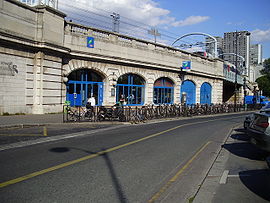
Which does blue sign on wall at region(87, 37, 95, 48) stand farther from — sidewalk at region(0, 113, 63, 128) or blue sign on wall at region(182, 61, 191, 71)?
blue sign on wall at region(182, 61, 191, 71)

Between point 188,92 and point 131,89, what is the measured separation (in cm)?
1191

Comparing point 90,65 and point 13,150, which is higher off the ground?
point 90,65

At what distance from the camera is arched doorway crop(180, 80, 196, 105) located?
34.3 meters

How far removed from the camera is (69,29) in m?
21.1

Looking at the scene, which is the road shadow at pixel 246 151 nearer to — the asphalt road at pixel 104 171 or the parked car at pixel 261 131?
the asphalt road at pixel 104 171

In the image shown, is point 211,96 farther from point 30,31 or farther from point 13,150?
point 13,150

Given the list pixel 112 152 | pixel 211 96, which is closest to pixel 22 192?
pixel 112 152

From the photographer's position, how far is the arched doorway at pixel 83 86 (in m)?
21.7

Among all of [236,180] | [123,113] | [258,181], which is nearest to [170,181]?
[236,180]

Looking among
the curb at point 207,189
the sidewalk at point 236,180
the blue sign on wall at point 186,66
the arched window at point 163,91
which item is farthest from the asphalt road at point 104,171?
the blue sign on wall at point 186,66

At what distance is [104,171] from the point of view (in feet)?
18.8

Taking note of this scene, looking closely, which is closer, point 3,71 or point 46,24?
point 3,71

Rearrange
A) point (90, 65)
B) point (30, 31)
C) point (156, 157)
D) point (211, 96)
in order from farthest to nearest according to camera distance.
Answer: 1. point (211, 96)
2. point (90, 65)
3. point (30, 31)
4. point (156, 157)

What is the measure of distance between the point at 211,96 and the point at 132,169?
3788cm
